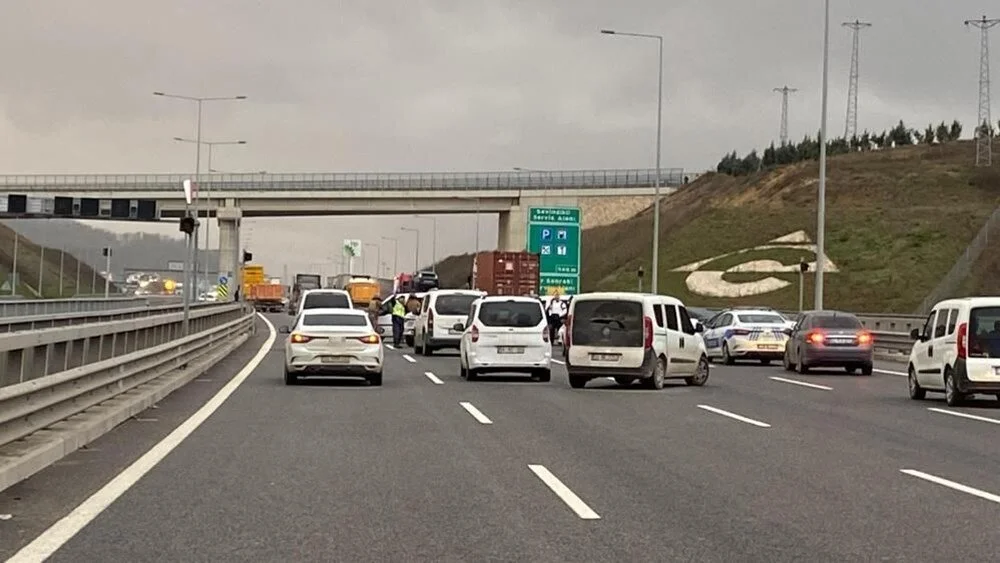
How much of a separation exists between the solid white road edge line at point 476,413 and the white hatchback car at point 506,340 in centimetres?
619

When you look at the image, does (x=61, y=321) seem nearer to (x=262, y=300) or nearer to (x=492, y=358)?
(x=492, y=358)

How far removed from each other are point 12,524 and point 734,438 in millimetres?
9298

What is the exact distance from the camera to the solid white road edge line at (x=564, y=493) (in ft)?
34.7

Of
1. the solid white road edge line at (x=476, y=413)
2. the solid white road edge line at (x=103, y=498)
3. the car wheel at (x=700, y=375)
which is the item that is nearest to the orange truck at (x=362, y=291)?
the car wheel at (x=700, y=375)

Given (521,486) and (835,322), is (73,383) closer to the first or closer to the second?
(521,486)

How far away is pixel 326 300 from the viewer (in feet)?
133

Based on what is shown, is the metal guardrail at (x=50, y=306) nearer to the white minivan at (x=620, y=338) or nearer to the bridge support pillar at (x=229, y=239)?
the bridge support pillar at (x=229, y=239)

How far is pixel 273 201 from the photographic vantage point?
286 feet

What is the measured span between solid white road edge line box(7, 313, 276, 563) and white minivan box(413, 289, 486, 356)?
19312 millimetres

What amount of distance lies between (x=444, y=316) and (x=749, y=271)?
180 feet

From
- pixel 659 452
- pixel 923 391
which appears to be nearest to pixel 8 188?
pixel 923 391

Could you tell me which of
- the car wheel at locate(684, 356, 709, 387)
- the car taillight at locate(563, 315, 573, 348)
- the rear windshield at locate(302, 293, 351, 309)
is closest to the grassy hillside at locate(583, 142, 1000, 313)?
the rear windshield at locate(302, 293, 351, 309)

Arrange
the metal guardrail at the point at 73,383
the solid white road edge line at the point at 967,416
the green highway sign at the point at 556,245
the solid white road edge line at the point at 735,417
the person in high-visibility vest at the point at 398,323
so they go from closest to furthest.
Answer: the metal guardrail at the point at 73,383, the solid white road edge line at the point at 735,417, the solid white road edge line at the point at 967,416, the person in high-visibility vest at the point at 398,323, the green highway sign at the point at 556,245

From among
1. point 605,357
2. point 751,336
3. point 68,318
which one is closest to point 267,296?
point 68,318
